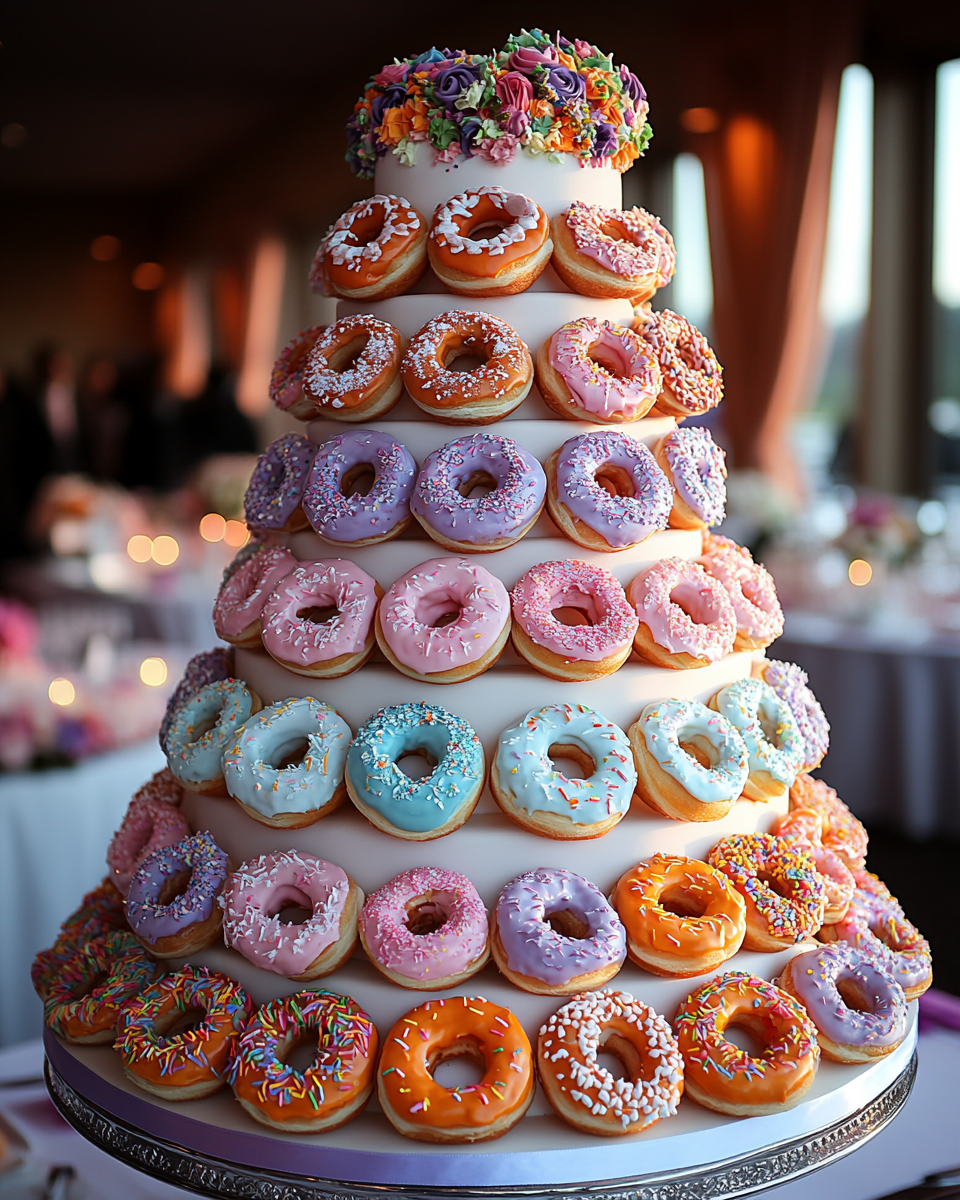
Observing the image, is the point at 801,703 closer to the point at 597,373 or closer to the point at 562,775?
the point at 562,775

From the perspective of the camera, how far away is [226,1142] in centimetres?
105

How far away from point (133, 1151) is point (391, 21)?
908cm

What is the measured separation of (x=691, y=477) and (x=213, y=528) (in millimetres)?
5158

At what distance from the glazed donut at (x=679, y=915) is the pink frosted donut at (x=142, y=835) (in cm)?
55

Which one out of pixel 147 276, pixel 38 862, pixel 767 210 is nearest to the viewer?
pixel 38 862

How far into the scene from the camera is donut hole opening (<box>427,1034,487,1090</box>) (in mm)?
1092

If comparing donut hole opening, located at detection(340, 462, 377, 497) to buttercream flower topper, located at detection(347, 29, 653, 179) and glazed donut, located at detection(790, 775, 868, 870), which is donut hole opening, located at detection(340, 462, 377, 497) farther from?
glazed donut, located at detection(790, 775, 868, 870)

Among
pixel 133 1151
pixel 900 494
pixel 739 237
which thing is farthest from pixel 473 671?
pixel 739 237

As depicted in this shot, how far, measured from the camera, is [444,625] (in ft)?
4.11

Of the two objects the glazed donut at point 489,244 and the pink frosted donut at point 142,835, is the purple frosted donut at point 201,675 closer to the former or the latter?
the pink frosted donut at point 142,835

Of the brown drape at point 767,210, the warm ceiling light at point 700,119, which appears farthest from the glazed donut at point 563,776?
the warm ceiling light at point 700,119

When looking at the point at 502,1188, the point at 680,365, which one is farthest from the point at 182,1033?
the point at 680,365

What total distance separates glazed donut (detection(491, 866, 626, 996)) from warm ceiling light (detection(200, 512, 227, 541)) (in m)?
5.23

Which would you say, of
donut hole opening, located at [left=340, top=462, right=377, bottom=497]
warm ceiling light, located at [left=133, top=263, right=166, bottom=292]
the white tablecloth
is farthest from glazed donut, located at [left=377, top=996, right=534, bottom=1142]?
warm ceiling light, located at [left=133, top=263, right=166, bottom=292]
